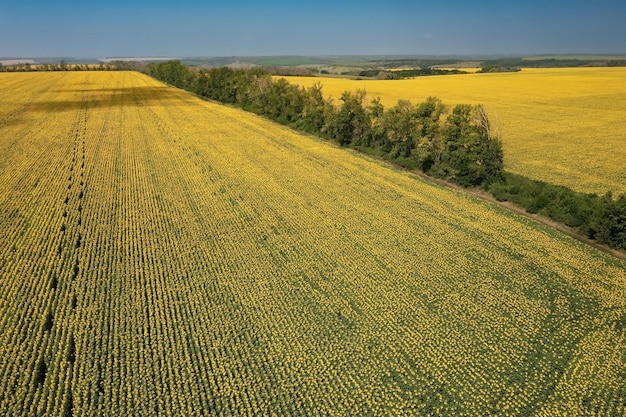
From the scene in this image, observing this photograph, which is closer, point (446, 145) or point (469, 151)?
point (469, 151)

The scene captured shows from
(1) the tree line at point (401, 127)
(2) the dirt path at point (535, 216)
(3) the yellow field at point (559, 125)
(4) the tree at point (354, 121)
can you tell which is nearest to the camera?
(2) the dirt path at point (535, 216)

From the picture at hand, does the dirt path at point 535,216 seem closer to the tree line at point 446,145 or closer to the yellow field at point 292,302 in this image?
the tree line at point 446,145

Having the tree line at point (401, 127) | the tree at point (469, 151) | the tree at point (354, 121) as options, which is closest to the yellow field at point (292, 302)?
the tree at point (469, 151)

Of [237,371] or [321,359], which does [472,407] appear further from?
[237,371]

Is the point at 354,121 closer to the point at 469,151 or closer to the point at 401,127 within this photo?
the point at 401,127

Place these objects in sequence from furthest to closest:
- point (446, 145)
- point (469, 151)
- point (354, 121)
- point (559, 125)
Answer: point (559, 125), point (354, 121), point (446, 145), point (469, 151)

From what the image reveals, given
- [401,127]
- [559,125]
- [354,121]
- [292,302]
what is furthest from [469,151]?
[559,125]
